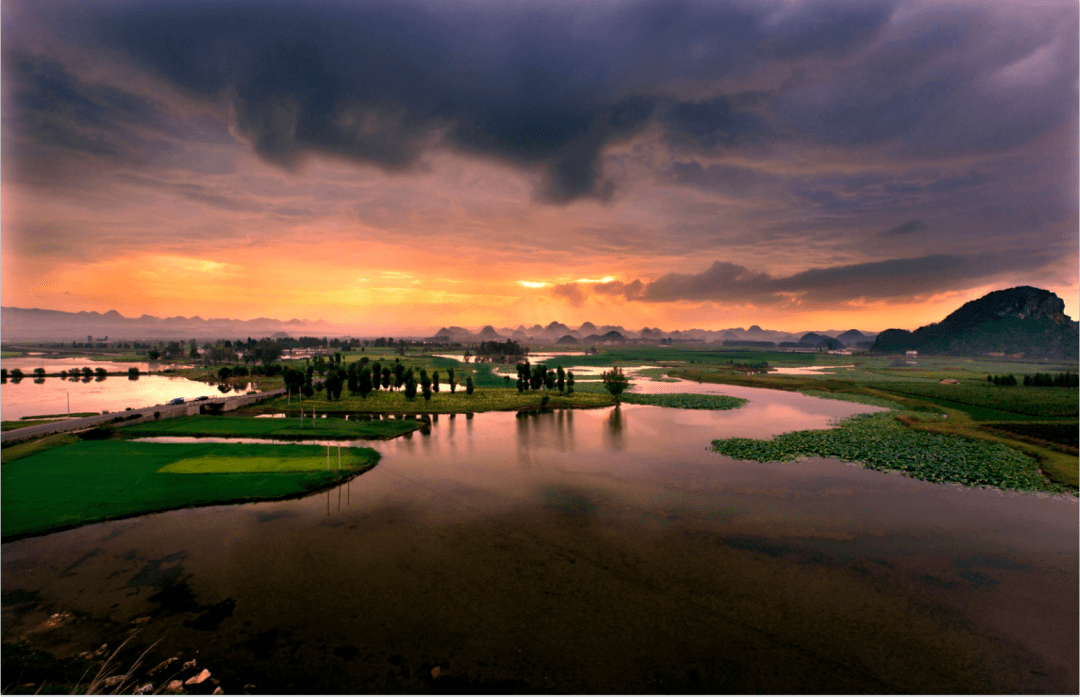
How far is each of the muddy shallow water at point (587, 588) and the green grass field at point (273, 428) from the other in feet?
68.3

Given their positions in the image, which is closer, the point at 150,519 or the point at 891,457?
the point at 150,519

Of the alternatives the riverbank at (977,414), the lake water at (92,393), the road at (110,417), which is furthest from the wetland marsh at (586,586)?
the lake water at (92,393)

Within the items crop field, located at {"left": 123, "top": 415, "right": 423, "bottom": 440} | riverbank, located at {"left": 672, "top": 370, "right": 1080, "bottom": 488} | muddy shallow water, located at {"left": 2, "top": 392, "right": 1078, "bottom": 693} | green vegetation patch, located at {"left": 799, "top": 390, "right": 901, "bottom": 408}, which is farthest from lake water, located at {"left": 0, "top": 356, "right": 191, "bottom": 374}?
green vegetation patch, located at {"left": 799, "top": 390, "right": 901, "bottom": 408}

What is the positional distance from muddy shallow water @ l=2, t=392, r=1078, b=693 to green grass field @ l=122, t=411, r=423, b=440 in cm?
2083

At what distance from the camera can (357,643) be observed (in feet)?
57.8

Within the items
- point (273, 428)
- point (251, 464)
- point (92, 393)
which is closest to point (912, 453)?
point (251, 464)

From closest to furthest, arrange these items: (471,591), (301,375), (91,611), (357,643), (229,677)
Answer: (229,677) < (357,643) < (91,611) < (471,591) < (301,375)

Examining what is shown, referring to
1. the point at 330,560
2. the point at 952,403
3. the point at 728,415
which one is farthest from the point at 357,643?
the point at 952,403

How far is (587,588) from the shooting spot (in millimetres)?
21562

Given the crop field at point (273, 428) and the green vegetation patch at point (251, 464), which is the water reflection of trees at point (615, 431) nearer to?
the crop field at point (273, 428)

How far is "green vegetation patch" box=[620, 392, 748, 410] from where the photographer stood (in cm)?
8206

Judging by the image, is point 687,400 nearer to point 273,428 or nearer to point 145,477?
point 273,428

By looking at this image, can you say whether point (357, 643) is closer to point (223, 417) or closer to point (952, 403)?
point (223, 417)

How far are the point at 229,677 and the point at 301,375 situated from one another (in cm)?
8319
